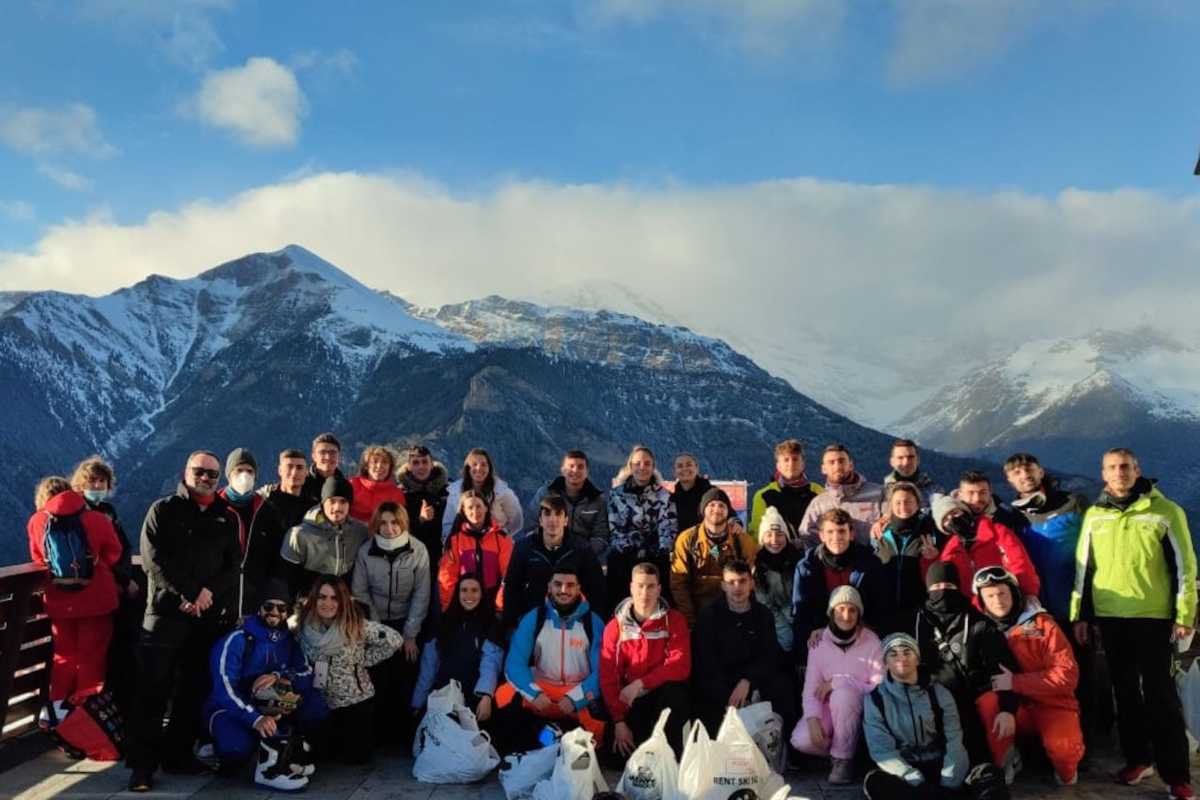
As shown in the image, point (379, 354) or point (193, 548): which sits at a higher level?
point (379, 354)

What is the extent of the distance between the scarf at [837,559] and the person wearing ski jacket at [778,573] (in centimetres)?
31

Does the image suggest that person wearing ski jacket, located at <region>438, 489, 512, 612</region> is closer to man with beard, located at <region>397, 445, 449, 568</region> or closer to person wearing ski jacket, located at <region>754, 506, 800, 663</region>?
man with beard, located at <region>397, 445, 449, 568</region>

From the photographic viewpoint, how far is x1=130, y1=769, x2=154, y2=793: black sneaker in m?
5.87

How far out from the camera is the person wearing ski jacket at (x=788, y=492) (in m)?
7.70

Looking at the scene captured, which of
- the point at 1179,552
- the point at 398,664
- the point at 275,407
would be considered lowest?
the point at 398,664

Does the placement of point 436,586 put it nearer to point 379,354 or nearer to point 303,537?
point 303,537

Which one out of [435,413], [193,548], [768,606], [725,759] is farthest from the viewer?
[435,413]

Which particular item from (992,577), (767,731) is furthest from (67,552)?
(992,577)

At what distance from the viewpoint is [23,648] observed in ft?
21.6

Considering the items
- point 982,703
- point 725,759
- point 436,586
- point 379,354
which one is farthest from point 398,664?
point 379,354

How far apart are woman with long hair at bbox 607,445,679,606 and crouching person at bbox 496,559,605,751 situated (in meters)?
1.15

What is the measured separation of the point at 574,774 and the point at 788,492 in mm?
3291

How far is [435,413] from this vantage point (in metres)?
134

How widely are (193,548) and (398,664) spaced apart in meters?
1.72
